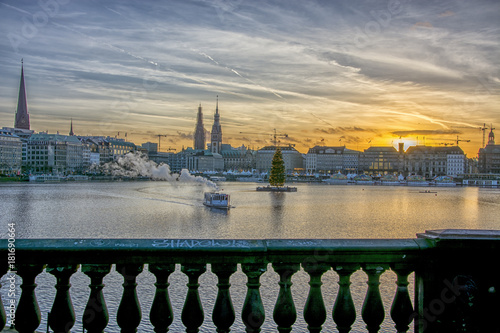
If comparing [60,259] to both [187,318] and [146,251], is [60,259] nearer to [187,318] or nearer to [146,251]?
[146,251]

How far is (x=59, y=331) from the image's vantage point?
453 centimetres

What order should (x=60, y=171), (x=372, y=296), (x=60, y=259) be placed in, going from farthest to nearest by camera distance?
(x=60, y=171) → (x=372, y=296) → (x=60, y=259)

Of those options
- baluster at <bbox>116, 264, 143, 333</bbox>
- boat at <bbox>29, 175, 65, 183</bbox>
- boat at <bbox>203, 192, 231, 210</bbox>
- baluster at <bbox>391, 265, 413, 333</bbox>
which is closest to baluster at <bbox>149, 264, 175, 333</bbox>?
baluster at <bbox>116, 264, 143, 333</bbox>

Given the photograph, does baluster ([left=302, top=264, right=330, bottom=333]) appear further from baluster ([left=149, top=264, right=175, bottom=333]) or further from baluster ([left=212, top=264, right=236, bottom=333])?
baluster ([left=149, top=264, right=175, bottom=333])

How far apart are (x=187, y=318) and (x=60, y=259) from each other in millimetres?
1320

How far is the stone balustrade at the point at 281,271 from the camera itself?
4.41 metres

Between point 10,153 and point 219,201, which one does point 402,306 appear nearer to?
point 219,201

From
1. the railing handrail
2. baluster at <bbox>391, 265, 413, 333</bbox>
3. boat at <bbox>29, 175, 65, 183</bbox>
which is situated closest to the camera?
the railing handrail

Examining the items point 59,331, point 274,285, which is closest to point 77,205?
point 274,285

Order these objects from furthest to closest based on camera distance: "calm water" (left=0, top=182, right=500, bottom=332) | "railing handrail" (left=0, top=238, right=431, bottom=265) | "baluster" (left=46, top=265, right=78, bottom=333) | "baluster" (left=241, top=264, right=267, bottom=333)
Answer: "calm water" (left=0, top=182, right=500, bottom=332), "baluster" (left=241, top=264, right=267, bottom=333), "baluster" (left=46, top=265, right=78, bottom=333), "railing handrail" (left=0, top=238, right=431, bottom=265)

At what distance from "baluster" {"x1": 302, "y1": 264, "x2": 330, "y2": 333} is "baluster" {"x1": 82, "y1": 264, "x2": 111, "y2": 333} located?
1.94 metres

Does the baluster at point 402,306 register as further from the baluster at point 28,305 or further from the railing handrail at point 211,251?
the baluster at point 28,305

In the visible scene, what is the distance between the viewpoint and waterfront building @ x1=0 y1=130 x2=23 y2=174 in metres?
172

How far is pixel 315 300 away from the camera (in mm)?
4645
